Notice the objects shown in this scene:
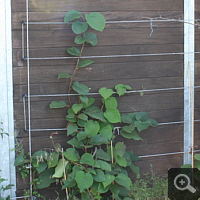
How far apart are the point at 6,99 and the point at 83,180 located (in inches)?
35.7

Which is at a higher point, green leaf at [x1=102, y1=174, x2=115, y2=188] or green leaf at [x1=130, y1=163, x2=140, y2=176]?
green leaf at [x1=130, y1=163, x2=140, y2=176]

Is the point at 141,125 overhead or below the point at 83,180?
overhead

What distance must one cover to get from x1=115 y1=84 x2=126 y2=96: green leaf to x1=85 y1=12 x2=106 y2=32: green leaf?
1.67 feet

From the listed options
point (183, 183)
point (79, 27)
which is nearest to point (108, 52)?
point (79, 27)

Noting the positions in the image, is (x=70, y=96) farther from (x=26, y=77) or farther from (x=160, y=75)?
(x=160, y=75)

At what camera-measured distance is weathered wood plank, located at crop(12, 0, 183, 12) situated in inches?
96.6

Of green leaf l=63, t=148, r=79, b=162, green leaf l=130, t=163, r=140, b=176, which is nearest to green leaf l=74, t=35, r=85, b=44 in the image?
green leaf l=63, t=148, r=79, b=162

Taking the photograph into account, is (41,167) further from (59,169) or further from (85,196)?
(85,196)

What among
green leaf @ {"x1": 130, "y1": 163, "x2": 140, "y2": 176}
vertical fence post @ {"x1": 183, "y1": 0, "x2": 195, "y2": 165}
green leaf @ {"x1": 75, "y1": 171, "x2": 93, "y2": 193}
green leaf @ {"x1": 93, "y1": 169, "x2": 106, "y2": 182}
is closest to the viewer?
green leaf @ {"x1": 75, "y1": 171, "x2": 93, "y2": 193}

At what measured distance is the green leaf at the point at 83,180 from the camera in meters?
2.27

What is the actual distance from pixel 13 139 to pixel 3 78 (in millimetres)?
512

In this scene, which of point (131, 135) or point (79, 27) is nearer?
point (79, 27)

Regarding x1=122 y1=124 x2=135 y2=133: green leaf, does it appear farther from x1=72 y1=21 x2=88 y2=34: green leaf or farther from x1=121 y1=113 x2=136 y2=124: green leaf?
x1=72 y1=21 x2=88 y2=34: green leaf

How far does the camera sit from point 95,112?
8.28 feet
